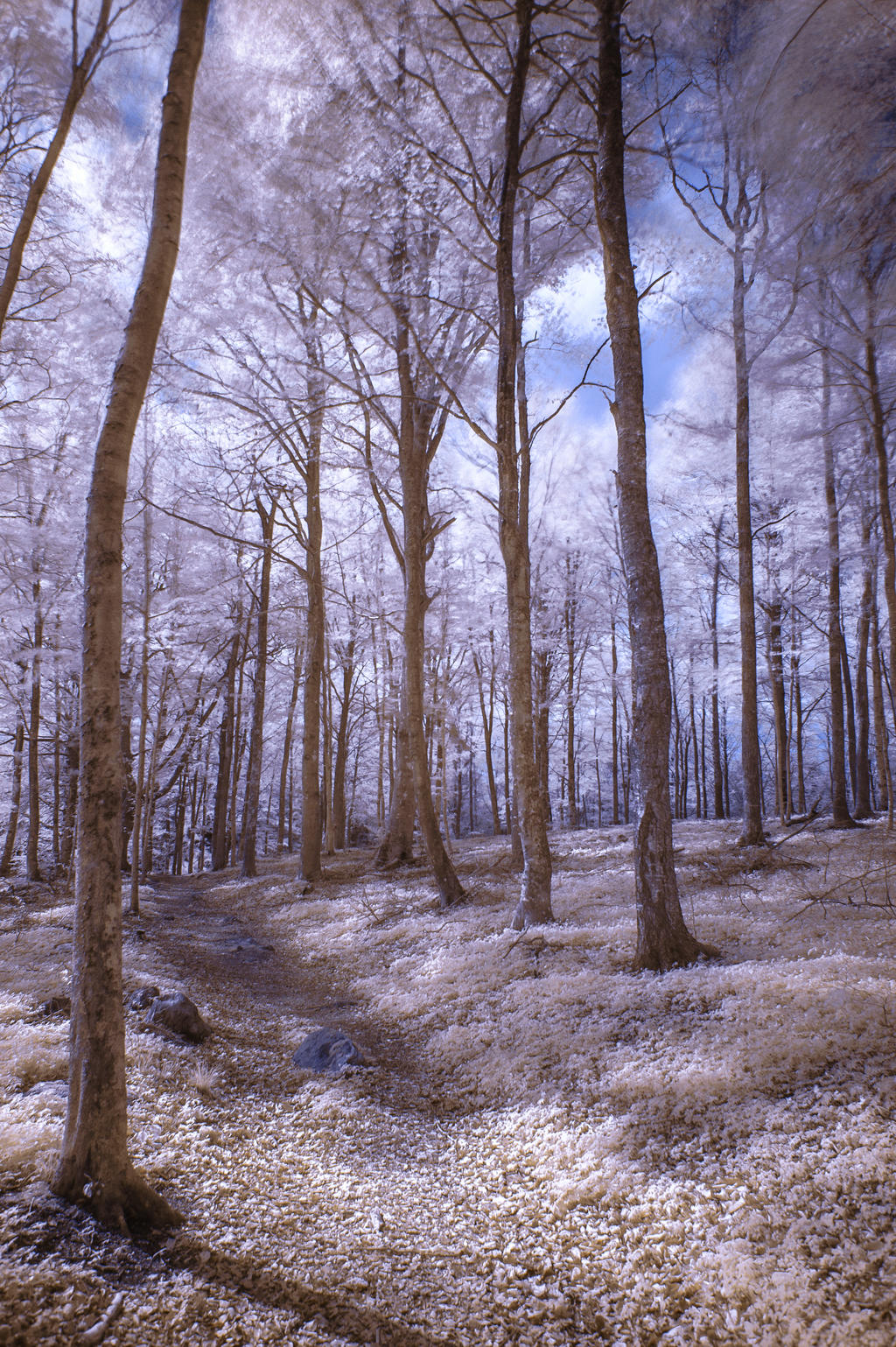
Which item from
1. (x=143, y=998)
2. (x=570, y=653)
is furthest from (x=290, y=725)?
(x=143, y=998)

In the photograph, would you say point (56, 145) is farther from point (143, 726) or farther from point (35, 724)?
point (35, 724)

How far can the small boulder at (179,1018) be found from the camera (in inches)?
188

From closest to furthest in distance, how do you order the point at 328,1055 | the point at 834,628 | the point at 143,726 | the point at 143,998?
the point at 328,1055
the point at 143,998
the point at 143,726
the point at 834,628

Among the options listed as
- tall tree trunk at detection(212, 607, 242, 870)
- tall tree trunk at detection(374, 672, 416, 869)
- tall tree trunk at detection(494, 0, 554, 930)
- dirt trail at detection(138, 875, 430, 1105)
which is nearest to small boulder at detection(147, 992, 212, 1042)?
dirt trail at detection(138, 875, 430, 1105)

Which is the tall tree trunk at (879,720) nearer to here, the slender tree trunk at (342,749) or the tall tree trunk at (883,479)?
the tall tree trunk at (883,479)

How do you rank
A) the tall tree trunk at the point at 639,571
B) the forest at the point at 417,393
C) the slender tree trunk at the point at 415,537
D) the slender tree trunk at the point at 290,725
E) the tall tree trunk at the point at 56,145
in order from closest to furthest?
the forest at the point at 417,393
the tall tree trunk at the point at 639,571
the tall tree trunk at the point at 56,145
the slender tree trunk at the point at 415,537
the slender tree trunk at the point at 290,725

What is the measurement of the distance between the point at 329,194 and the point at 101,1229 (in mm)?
11251

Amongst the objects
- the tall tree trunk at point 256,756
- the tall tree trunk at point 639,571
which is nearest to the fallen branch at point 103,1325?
the tall tree trunk at point 639,571

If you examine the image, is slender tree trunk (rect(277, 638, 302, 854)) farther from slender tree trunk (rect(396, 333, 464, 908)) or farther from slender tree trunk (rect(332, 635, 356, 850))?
slender tree trunk (rect(396, 333, 464, 908))

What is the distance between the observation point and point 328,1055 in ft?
15.1

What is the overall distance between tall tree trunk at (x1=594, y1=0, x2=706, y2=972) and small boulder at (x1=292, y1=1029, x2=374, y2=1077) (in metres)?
2.54

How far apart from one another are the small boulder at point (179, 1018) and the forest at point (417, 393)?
0.24m

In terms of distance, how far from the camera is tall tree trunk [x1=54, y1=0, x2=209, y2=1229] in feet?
8.36

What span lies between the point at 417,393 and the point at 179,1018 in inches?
391
